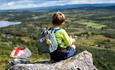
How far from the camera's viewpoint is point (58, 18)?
11195 mm

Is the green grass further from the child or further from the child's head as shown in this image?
the child's head

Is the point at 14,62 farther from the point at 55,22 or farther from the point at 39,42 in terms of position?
the point at 55,22

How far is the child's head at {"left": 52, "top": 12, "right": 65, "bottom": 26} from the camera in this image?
439 inches

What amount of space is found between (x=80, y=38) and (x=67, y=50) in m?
175

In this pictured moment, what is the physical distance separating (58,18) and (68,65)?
167 cm

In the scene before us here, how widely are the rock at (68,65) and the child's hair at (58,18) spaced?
143 cm

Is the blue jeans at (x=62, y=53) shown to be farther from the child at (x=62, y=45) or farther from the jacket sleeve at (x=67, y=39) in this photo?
the jacket sleeve at (x=67, y=39)

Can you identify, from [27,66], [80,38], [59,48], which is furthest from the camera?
[80,38]

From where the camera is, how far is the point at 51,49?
11.6 meters

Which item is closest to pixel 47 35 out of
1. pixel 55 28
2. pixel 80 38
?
pixel 55 28

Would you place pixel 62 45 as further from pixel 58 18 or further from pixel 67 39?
pixel 58 18

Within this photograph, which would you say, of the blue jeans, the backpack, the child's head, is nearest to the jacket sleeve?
the blue jeans

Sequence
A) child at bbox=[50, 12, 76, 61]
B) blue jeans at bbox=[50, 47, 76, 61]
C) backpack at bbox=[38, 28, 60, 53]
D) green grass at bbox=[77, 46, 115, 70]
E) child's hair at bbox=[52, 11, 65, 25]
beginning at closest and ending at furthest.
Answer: child's hair at bbox=[52, 11, 65, 25], backpack at bbox=[38, 28, 60, 53], child at bbox=[50, 12, 76, 61], blue jeans at bbox=[50, 47, 76, 61], green grass at bbox=[77, 46, 115, 70]

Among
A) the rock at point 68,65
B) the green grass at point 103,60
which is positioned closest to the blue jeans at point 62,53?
the rock at point 68,65
